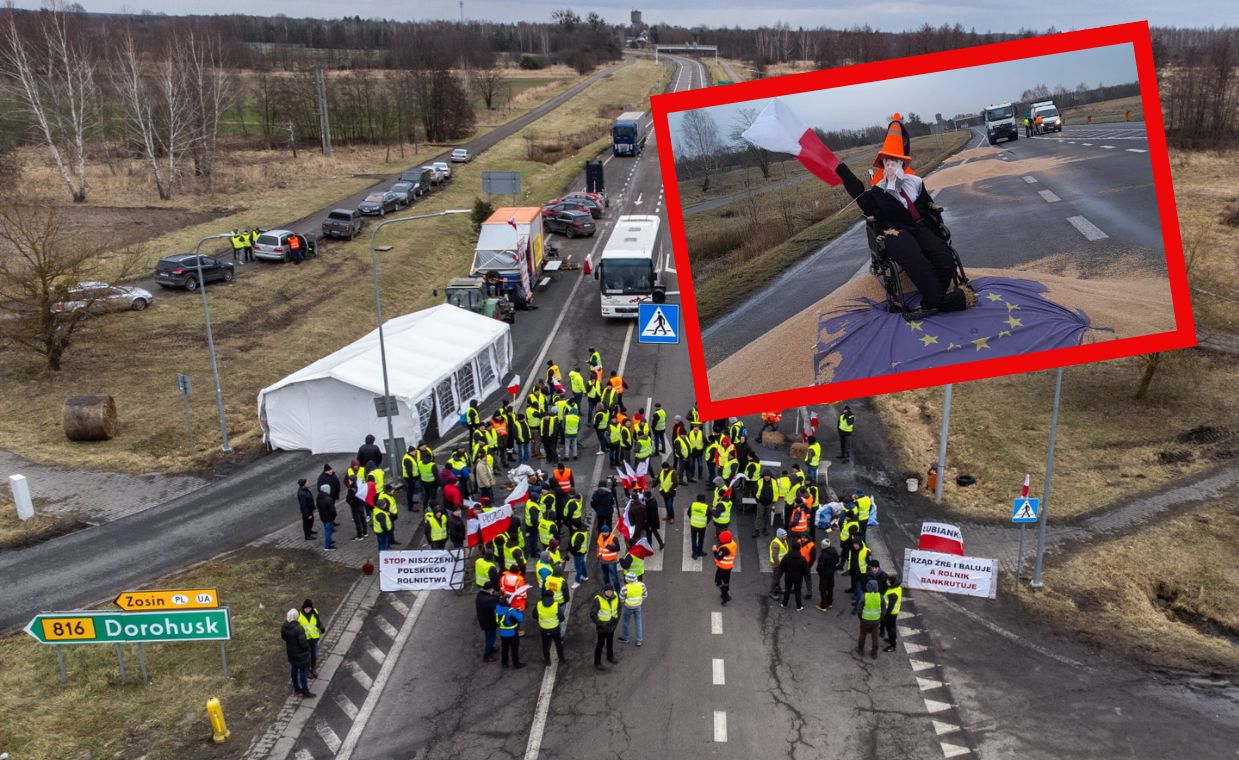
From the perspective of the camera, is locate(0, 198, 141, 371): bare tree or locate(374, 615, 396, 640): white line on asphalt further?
locate(0, 198, 141, 371): bare tree

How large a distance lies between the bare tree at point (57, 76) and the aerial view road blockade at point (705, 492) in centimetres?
2501

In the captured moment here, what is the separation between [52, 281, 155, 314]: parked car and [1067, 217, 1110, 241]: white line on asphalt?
106 feet

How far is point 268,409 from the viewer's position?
28.3m

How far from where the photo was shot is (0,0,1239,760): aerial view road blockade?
1234cm

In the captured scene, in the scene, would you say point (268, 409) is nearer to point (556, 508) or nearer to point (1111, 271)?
point (556, 508)

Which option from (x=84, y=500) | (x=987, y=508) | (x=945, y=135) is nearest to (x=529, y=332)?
(x=84, y=500)

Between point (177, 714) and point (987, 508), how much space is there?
18.7 m

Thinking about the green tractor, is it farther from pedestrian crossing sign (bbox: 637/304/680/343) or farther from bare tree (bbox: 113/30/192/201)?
bare tree (bbox: 113/30/192/201)

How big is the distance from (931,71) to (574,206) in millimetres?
48075

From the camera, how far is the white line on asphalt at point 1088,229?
1269 centimetres

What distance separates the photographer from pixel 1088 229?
504 inches

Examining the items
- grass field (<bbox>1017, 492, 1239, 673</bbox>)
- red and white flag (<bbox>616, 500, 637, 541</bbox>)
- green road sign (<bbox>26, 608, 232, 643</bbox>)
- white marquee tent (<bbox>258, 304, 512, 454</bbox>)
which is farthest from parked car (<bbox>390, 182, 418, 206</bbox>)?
grass field (<bbox>1017, 492, 1239, 673</bbox>)

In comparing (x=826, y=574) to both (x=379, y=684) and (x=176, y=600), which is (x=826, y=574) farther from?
(x=176, y=600)

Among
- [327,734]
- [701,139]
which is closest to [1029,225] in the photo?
[701,139]
